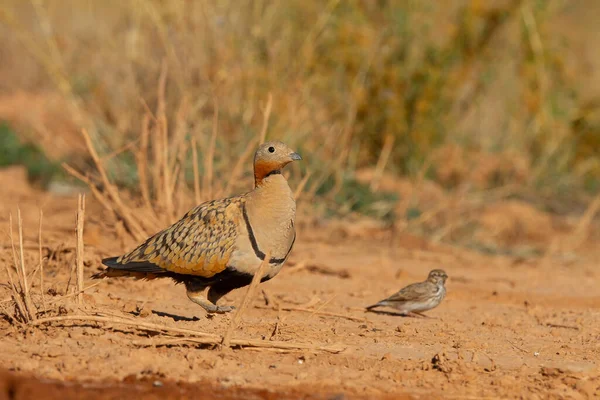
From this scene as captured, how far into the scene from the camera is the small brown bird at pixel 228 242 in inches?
227

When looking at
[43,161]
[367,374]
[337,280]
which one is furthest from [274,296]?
[43,161]

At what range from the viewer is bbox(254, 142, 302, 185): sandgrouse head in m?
5.97

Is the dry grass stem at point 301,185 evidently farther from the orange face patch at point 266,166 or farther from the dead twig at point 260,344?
the dead twig at point 260,344

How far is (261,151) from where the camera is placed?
6.03 meters

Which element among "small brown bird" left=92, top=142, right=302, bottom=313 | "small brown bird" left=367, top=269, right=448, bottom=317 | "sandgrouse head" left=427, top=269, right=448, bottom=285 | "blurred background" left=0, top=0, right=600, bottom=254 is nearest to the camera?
"small brown bird" left=92, top=142, right=302, bottom=313

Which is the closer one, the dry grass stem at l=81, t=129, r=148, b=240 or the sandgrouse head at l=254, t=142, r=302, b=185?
the sandgrouse head at l=254, t=142, r=302, b=185

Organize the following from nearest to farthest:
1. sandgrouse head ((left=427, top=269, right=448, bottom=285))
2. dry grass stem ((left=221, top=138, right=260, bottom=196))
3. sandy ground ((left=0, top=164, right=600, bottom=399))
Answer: sandy ground ((left=0, top=164, right=600, bottom=399)) → sandgrouse head ((left=427, top=269, right=448, bottom=285)) → dry grass stem ((left=221, top=138, right=260, bottom=196))

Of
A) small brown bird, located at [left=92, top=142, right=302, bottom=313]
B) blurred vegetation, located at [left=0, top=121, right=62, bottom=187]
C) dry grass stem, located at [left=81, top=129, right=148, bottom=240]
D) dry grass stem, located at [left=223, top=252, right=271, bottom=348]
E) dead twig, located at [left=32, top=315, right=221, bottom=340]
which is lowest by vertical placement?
dead twig, located at [left=32, top=315, right=221, bottom=340]

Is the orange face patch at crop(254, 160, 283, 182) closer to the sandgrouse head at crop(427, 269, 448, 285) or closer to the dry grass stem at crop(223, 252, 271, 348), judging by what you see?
the dry grass stem at crop(223, 252, 271, 348)

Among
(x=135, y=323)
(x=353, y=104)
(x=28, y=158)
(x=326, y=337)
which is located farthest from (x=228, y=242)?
(x=28, y=158)

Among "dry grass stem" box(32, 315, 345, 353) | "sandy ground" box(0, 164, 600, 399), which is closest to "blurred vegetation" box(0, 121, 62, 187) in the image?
"sandy ground" box(0, 164, 600, 399)

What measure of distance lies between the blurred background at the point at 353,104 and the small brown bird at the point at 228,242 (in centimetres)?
148

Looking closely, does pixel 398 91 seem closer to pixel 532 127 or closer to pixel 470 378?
pixel 532 127

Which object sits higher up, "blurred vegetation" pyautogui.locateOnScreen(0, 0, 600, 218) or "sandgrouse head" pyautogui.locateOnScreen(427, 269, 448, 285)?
"blurred vegetation" pyautogui.locateOnScreen(0, 0, 600, 218)
